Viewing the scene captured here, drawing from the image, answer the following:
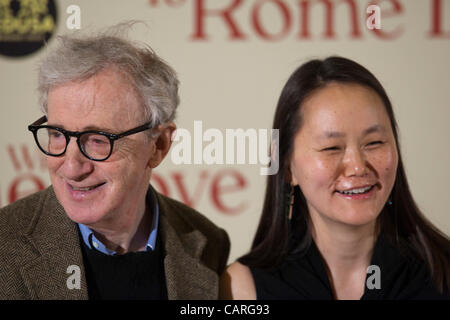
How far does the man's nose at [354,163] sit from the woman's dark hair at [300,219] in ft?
0.48

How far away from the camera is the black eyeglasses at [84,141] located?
1217 millimetres

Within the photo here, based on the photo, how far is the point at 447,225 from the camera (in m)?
1.60

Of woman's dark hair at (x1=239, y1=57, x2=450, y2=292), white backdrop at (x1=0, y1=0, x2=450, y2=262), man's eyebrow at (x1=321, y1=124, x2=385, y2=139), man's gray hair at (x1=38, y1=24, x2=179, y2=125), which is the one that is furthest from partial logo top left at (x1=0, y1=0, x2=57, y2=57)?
man's eyebrow at (x1=321, y1=124, x2=385, y2=139)

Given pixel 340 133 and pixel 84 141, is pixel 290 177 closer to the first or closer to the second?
pixel 340 133

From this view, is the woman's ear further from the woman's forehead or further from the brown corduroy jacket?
the brown corduroy jacket

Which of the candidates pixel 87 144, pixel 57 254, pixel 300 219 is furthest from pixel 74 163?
pixel 300 219

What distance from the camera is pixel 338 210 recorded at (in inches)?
53.3

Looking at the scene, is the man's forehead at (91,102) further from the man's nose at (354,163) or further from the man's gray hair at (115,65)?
the man's nose at (354,163)

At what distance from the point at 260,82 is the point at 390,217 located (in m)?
0.52

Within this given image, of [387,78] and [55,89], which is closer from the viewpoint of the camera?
[55,89]

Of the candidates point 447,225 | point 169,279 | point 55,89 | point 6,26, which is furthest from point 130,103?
point 447,225

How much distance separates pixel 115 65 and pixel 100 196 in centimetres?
30
